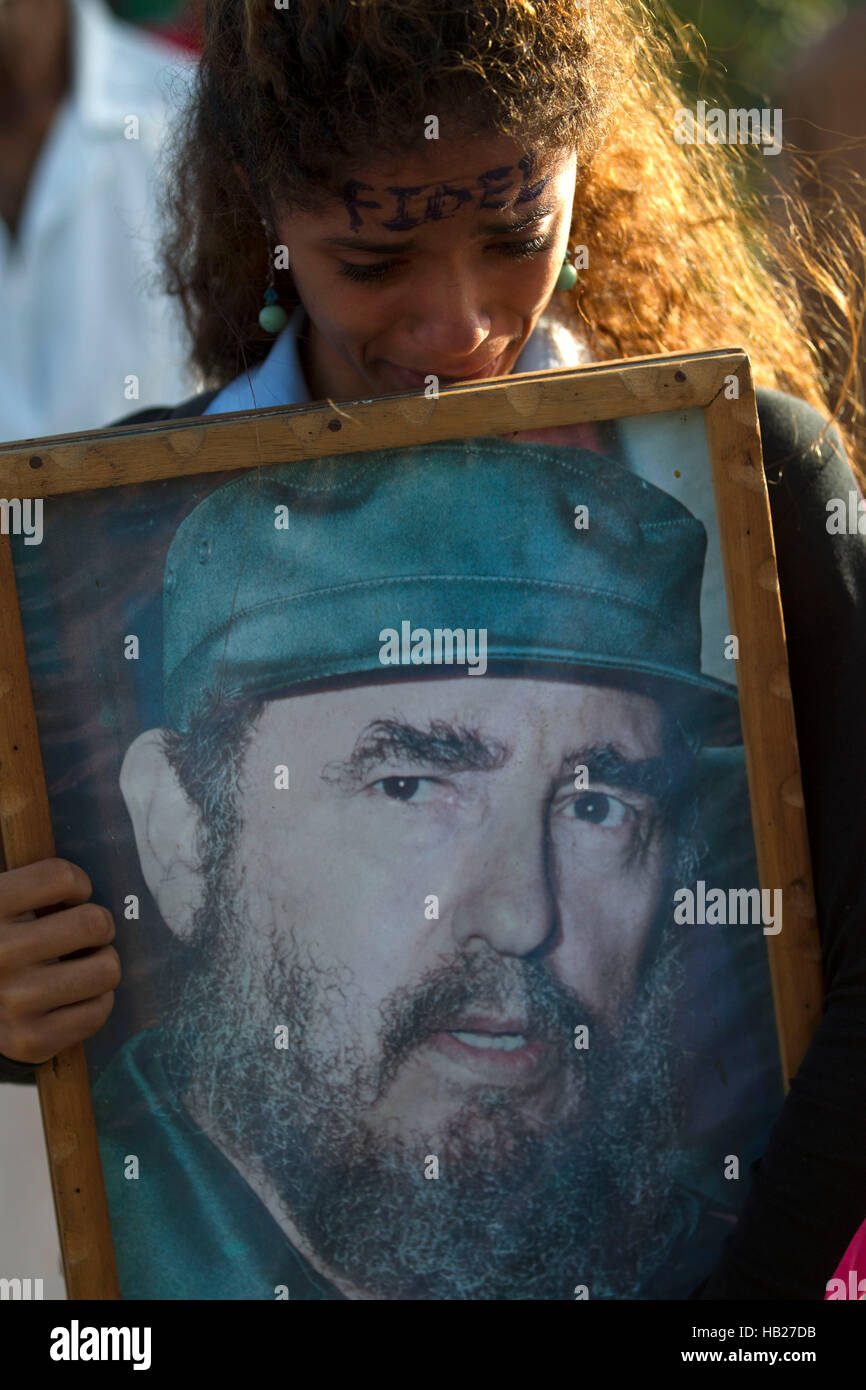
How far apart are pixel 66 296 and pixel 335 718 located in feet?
10.3

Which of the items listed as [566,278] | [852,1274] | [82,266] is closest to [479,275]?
[566,278]

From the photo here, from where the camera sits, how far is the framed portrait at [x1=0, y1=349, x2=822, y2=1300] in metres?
1.38

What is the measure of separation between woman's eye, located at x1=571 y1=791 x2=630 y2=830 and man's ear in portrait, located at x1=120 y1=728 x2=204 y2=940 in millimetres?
439

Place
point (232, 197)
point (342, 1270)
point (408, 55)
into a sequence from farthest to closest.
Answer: point (232, 197), point (342, 1270), point (408, 55)

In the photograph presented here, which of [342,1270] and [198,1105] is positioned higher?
[198,1105]

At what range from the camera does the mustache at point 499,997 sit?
1.41 meters

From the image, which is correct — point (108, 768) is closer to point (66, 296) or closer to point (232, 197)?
point (232, 197)

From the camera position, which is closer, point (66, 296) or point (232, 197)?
point (232, 197)

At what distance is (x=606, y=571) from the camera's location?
4.56 feet

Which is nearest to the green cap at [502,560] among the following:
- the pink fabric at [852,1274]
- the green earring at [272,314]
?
the green earring at [272,314]

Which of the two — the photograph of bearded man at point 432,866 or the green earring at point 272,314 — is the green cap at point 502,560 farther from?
the green earring at point 272,314

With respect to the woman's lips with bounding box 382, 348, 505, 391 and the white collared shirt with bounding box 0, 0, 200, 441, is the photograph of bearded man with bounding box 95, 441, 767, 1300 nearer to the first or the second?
the woman's lips with bounding box 382, 348, 505, 391

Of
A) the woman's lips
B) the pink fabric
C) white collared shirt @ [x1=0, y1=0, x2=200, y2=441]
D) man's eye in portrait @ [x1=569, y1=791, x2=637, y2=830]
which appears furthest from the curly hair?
white collared shirt @ [x1=0, y1=0, x2=200, y2=441]

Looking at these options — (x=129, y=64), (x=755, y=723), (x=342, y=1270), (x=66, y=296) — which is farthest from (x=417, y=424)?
(x=129, y=64)
